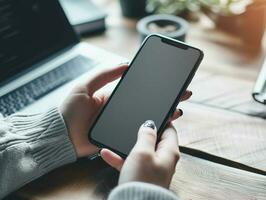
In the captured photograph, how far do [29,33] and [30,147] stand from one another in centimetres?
29

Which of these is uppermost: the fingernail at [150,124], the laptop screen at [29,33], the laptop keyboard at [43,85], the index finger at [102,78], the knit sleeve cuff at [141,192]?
the laptop screen at [29,33]

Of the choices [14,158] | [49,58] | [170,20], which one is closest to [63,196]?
[14,158]

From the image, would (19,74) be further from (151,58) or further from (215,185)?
(215,185)

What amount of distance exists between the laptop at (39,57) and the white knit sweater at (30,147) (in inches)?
3.3

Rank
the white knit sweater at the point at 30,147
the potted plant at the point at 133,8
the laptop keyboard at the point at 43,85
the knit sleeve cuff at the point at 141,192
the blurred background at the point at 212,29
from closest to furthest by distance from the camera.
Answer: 1. the knit sleeve cuff at the point at 141,192
2. the white knit sweater at the point at 30,147
3. the laptop keyboard at the point at 43,85
4. the blurred background at the point at 212,29
5. the potted plant at the point at 133,8

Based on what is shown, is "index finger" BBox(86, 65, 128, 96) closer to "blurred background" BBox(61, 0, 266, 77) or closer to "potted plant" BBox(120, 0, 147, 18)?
"blurred background" BBox(61, 0, 266, 77)

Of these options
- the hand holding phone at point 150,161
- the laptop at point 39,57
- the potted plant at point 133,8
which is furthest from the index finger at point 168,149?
the potted plant at point 133,8

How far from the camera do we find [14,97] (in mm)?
725

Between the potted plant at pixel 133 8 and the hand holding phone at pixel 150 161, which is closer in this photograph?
the hand holding phone at pixel 150 161

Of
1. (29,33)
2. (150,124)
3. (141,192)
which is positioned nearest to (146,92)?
(150,124)

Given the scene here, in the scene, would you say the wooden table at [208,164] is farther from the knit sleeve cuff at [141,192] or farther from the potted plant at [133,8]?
the potted plant at [133,8]

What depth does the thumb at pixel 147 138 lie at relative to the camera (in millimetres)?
509

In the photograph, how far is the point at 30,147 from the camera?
1.96 feet

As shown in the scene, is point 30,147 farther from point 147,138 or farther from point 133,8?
point 133,8
